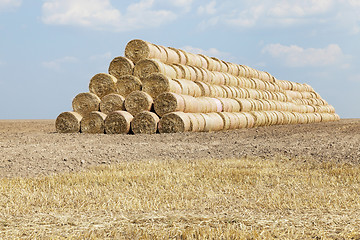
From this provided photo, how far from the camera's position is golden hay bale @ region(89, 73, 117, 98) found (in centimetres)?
1382

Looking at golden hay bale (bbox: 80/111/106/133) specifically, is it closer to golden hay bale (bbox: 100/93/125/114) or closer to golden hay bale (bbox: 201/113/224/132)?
golden hay bale (bbox: 100/93/125/114)

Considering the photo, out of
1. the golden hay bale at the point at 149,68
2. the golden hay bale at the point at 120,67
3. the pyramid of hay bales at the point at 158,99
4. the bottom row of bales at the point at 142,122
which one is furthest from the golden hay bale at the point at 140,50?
the bottom row of bales at the point at 142,122

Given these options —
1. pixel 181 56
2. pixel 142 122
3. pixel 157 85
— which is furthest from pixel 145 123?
pixel 181 56

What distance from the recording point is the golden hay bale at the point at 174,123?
12.2 metres

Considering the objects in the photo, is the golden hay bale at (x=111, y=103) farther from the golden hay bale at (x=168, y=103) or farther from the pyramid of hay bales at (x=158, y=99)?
the golden hay bale at (x=168, y=103)

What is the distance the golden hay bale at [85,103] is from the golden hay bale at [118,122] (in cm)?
101

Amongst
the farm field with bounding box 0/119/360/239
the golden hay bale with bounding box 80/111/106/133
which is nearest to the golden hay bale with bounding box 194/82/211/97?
the golden hay bale with bounding box 80/111/106/133

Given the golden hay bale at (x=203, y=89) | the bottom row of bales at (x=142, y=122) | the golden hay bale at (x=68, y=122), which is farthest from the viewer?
the golden hay bale at (x=203, y=89)

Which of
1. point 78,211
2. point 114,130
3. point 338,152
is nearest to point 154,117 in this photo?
point 114,130

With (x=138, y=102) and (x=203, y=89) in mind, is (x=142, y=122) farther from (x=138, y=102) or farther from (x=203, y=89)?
(x=203, y=89)

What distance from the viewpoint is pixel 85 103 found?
13617 mm

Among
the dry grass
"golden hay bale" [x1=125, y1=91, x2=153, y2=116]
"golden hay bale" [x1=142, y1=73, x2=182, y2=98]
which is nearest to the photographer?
the dry grass

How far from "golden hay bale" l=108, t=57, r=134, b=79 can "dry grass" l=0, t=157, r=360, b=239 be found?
7286mm

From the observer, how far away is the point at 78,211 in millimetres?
4121
